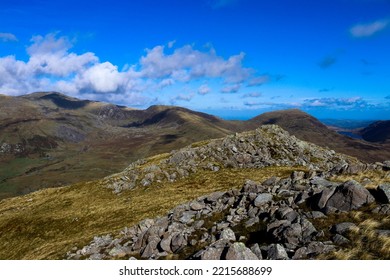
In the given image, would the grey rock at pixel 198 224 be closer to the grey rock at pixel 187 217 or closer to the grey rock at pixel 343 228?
the grey rock at pixel 187 217

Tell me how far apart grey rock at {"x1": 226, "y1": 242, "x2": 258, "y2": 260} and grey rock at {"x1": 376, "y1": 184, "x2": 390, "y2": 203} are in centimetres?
1033

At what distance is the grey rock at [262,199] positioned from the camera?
84.0 feet

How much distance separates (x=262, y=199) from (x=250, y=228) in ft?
13.4

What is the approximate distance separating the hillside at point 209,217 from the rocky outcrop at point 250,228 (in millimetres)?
73

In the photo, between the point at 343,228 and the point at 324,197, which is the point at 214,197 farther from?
the point at 343,228

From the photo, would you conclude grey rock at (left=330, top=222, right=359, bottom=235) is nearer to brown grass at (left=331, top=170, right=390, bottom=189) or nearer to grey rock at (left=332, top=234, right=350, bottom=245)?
grey rock at (left=332, top=234, right=350, bottom=245)

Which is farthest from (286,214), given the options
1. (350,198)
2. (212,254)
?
(212,254)

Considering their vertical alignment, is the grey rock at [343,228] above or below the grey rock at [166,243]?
above

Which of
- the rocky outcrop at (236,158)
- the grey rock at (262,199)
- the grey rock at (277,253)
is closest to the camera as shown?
the grey rock at (277,253)

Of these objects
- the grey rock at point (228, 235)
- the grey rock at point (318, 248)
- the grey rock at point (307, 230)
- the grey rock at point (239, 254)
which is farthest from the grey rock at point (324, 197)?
the grey rock at point (239, 254)

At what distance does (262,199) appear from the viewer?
26109 mm
